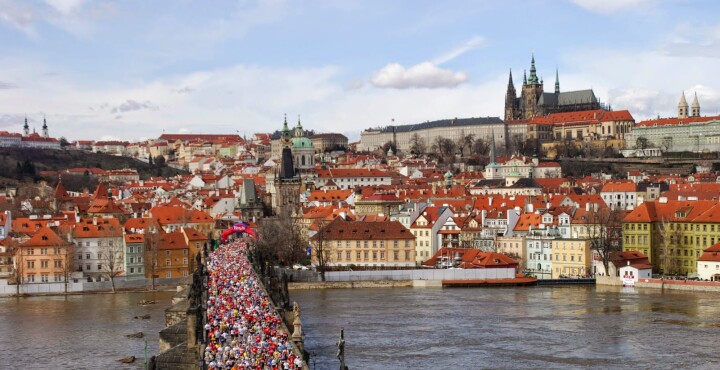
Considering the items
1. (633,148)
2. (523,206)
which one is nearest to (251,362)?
(523,206)

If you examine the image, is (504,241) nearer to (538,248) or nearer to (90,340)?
(538,248)

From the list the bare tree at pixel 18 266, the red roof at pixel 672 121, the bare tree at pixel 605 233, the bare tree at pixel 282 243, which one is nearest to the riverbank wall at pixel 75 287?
the bare tree at pixel 18 266

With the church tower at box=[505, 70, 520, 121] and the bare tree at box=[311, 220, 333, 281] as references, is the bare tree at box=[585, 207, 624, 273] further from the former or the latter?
the church tower at box=[505, 70, 520, 121]

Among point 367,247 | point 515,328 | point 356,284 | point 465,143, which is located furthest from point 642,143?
point 515,328

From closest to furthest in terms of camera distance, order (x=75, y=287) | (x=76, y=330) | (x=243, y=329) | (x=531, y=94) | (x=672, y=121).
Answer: (x=243, y=329) → (x=76, y=330) → (x=75, y=287) → (x=672, y=121) → (x=531, y=94)

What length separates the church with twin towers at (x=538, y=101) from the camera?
536 feet

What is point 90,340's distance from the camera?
107 feet

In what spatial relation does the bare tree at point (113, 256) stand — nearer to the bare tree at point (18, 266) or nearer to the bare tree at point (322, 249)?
the bare tree at point (18, 266)

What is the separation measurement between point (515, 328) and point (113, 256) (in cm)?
2434

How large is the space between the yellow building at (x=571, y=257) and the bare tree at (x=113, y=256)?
21659mm

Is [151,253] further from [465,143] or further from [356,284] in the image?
[465,143]

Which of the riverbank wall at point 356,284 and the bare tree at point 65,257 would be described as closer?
the riverbank wall at point 356,284

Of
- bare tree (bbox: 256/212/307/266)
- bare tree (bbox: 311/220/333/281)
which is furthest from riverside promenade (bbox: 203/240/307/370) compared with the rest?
bare tree (bbox: 256/212/307/266)

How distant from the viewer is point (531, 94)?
168125mm
